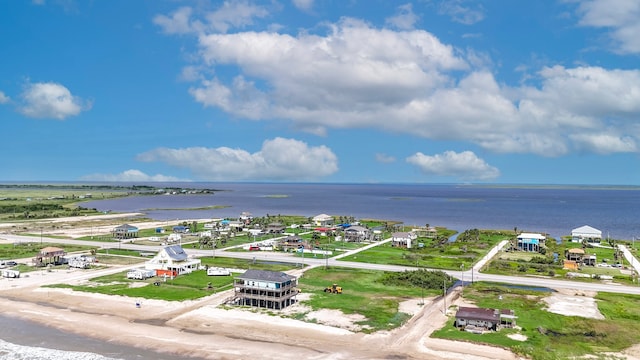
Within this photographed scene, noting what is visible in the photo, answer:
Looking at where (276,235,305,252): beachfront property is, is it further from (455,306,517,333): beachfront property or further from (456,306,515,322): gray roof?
(455,306,517,333): beachfront property

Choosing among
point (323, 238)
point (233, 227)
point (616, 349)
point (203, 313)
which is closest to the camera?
point (616, 349)

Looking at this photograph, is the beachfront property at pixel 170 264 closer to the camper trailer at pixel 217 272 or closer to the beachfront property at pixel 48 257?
the camper trailer at pixel 217 272

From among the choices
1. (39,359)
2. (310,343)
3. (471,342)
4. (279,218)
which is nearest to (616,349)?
(471,342)

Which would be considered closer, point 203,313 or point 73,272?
point 203,313

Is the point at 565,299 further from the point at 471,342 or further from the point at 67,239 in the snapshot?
the point at 67,239

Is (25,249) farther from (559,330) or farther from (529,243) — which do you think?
(529,243)

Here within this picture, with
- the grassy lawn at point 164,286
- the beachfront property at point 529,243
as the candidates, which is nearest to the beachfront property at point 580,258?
the beachfront property at point 529,243
